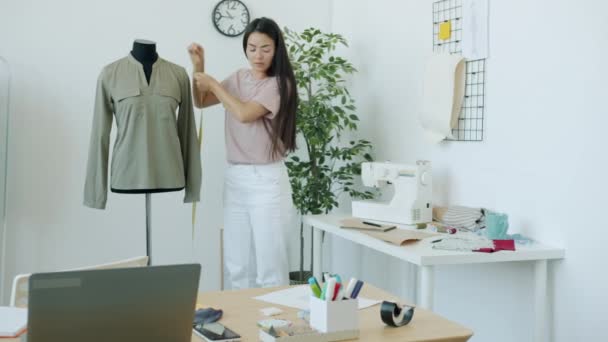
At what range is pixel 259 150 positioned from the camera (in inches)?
137

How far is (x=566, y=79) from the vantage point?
9.68 feet

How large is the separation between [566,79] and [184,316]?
2.02 meters

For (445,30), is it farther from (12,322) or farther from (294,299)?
(12,322)

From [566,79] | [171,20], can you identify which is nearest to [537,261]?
[566,79]

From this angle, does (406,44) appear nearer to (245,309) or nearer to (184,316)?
(245,309)

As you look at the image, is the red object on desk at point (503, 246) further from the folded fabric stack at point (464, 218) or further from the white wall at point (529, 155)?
the folded fabric stack at point (464, 218)

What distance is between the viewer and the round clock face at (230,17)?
14.8ft

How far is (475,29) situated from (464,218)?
2.89 ft

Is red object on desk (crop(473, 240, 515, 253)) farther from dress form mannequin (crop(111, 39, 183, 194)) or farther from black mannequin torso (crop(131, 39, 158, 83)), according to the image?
black mannequin torso (crop(131, 39, 158, 83))

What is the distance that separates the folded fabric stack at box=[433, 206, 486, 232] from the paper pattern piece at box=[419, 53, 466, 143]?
0.38 meters

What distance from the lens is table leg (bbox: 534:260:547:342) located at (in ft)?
9.78

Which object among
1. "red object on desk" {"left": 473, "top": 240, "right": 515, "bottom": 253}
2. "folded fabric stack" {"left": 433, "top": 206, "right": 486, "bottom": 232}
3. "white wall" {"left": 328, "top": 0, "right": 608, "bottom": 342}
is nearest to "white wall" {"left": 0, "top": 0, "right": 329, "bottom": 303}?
"white wall" {"left": 328, "top": 0, "right": 608, "bottom": 342}

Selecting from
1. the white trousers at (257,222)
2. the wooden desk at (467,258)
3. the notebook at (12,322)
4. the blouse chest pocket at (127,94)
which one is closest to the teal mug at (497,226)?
the wooden desk at (467,258)

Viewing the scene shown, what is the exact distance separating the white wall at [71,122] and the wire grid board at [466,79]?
4.72ft
